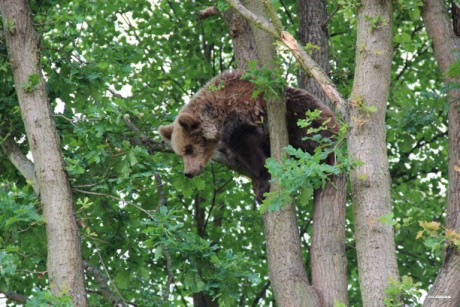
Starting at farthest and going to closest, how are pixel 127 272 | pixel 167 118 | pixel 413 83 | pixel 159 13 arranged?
1. pixel 413 83
2. pixel 159 13
3. pixel 167 118
4. pixel 127 272

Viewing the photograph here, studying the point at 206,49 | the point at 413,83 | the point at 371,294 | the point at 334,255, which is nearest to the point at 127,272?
the point at 334,255

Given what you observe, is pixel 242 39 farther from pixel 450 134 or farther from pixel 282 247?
pixel 282 247

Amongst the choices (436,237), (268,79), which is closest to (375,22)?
(268,79)

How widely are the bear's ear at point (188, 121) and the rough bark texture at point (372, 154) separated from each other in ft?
11.1

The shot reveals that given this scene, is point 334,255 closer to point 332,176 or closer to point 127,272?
point 332,176

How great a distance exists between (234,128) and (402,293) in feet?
13.0

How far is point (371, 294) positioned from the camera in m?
4.91

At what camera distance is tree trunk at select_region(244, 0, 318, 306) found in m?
5.69

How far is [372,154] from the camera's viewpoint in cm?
521

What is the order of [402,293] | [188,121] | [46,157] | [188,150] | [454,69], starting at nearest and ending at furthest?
[402,293]
[454,69]
[46,157]
[188,121]
[188,150]

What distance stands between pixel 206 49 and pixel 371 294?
813 centimetres

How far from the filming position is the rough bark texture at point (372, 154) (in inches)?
196

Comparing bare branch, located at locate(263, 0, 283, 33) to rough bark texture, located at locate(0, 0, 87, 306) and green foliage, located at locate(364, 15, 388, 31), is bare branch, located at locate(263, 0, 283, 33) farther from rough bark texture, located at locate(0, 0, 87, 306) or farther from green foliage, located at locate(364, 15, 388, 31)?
rough bark texture, located at locate(0, 0, 87, 306)

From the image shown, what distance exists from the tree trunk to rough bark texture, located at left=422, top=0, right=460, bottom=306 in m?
1.12
